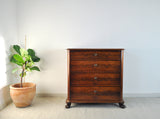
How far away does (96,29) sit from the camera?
302 centimetres

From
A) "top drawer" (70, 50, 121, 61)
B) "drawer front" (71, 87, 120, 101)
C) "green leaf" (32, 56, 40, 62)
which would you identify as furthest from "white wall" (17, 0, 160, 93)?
"drawer front" (71, 87, 120, 101)

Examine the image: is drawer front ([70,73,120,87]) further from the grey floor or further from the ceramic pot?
the ceramic pot

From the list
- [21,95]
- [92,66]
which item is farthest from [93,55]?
[21,95]

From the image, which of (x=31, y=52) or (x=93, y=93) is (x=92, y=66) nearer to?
(x=93, y=93)

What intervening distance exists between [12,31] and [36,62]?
0.77 m

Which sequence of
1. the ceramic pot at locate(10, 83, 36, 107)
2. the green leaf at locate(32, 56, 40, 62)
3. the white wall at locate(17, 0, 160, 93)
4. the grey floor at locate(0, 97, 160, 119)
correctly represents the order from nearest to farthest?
the grey floor at locate(0, 97, 160, 119), the ceramic pot at locate(10, 83, 36, 107), the green leaf at locate(32, 56, 40, 62), the white wall at locate(17, 0, 160, 93)

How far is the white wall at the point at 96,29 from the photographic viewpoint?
3.00 m

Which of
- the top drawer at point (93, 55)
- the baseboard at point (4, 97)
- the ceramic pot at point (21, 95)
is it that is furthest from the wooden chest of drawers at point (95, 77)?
the baseboard at point (4, 97)

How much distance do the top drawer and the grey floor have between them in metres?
0.86

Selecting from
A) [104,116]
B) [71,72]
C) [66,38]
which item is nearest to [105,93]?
[104,116]

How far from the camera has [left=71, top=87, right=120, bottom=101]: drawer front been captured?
8.30 feet

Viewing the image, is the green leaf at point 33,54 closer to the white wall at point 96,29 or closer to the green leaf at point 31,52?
the green leaf at point 31,52

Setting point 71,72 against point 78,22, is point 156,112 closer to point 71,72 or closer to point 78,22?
point 71,72

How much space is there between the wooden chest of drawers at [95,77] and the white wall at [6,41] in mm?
1145
